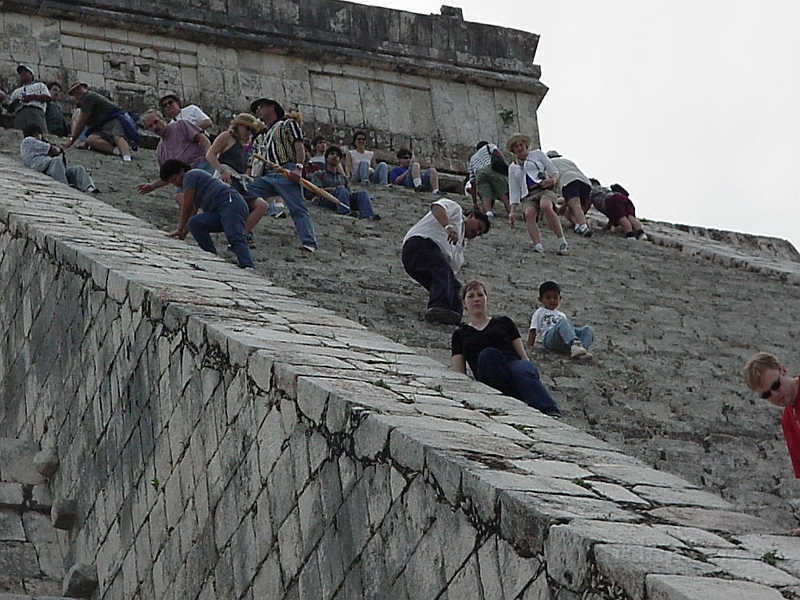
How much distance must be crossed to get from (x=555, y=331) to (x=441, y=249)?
3.26 ft

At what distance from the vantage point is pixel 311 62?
19859 mm

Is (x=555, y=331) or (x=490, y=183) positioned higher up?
(x=490, y=183)

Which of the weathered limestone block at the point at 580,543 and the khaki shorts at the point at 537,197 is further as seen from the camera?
the khaki shorts at the point at 537,197

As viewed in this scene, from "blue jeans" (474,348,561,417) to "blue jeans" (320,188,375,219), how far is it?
684 cm

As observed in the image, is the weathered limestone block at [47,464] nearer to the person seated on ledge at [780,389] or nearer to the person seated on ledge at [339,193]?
the person seated on ledge at [780,389]

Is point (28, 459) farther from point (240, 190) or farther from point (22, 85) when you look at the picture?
point (22, 85)

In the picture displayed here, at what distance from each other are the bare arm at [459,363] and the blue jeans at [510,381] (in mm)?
256

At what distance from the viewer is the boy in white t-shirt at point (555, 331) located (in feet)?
29.2

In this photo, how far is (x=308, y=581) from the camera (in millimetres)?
5297

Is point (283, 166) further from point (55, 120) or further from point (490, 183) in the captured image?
point (55, 120)

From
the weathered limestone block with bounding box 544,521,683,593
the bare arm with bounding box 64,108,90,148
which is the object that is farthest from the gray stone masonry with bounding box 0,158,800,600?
the bare arm with bounding box 64,108,90,148

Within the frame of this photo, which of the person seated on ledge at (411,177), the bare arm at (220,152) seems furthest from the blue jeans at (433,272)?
the person seated on ledge at (411,177)

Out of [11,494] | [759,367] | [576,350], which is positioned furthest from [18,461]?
[759,367]

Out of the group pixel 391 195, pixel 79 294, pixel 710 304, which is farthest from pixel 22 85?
pixel 79 294
